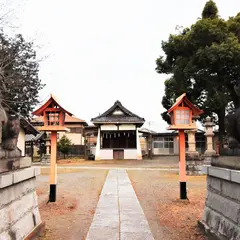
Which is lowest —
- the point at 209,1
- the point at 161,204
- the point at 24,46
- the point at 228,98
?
the point at 161,204

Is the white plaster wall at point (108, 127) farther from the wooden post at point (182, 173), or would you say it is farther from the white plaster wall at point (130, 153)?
the wooden post at point (182, 173)

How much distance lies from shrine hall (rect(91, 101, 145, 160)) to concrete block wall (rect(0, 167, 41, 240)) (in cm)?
2705

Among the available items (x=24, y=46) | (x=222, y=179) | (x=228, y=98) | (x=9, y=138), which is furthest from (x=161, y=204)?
(x=228, y=98)

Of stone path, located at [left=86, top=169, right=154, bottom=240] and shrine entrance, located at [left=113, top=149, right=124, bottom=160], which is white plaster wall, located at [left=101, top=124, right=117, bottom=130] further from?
stone path, located at [left=86, top=169, right=154, bottom=240]

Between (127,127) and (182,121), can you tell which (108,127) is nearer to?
(127,127)

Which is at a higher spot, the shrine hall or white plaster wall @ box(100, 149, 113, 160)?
the shrine hall

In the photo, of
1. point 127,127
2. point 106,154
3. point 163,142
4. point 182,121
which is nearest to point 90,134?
point 106,154

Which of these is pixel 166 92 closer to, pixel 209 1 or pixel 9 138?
pixel 209 1

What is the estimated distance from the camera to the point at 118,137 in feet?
107

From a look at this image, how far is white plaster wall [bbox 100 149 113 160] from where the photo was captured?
31.8 meters

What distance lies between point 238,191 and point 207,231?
1466 mm

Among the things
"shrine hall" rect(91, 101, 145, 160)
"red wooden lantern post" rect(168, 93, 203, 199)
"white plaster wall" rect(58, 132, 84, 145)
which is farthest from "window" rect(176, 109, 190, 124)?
"white plaster wall" rect(58, 132, 84, 145)

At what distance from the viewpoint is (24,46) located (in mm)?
14484

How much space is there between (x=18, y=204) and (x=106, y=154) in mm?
28176
